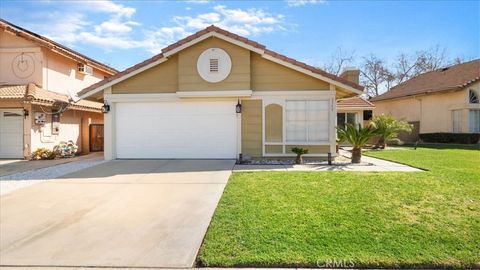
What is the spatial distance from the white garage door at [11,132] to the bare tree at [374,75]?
4251cm

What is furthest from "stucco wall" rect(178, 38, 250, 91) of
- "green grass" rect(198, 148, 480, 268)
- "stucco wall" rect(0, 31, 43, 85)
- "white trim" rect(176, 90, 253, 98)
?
"stucco wall" rect(0, 31, 43, 85)

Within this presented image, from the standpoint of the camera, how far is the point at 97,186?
26.4 ft

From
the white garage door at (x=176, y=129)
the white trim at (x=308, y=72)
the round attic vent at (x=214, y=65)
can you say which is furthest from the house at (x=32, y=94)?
the white trim at (x=308, y=72)

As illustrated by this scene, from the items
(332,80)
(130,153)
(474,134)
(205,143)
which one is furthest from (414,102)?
(130,153)

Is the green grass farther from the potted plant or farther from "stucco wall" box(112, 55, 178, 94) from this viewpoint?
"stucco wall" box(112, 55, 178, 94)

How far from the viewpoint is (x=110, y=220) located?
5.56m

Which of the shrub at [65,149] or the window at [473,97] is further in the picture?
the window at [473,97]

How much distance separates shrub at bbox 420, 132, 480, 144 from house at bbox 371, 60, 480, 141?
728mm

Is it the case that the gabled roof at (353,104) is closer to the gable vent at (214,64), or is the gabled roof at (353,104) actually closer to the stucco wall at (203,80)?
the stucco wall at (203,80)

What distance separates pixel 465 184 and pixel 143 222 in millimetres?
7283

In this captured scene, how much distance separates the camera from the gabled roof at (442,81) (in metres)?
22.2

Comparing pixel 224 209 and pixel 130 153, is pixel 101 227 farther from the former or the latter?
pixel 130 153

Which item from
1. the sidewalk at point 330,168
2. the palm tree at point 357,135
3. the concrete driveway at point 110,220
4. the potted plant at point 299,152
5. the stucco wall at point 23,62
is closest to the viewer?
the concrete driveway at point 110,220

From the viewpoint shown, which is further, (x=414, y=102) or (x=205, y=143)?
(x=414, y=102)
